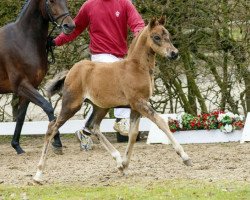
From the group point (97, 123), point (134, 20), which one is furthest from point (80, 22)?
point (97, 123)

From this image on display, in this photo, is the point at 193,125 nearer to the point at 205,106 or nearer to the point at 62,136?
the point at 205,106

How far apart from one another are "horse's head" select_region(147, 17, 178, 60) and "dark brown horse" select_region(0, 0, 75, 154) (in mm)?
2550

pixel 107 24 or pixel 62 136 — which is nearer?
pixel 107 24

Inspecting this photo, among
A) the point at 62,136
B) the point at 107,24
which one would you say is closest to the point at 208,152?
the point at 107,24

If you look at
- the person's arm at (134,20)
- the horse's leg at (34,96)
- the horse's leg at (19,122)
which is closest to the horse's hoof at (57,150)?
the horse's leg at (34,96)

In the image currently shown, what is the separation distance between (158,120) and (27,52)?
10.5 feet

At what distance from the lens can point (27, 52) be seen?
1009 cm

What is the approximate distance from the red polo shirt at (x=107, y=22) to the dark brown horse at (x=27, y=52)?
732mm

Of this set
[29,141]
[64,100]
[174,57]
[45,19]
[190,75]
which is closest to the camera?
[174,57]

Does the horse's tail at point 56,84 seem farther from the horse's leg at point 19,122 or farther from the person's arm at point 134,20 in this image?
the horse's leg at point 19,122

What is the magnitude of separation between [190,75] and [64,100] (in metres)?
4.04

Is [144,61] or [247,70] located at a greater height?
[144,61]

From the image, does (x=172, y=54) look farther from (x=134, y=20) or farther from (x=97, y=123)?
(x=134, y=20)

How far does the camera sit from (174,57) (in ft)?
24.9
